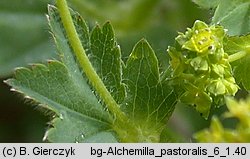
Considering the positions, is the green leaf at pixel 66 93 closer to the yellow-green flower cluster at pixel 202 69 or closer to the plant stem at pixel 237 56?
the yellow-green flower cluster at pixel 202 69

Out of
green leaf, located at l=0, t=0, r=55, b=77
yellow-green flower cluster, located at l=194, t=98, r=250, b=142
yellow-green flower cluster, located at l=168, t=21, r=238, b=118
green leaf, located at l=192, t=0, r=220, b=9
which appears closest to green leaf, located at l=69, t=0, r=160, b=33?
green leaf, located at l=0, t=0, r=55, b=77

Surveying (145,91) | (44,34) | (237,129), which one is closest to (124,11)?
(44,34)

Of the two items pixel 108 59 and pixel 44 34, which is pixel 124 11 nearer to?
pixel 44 34

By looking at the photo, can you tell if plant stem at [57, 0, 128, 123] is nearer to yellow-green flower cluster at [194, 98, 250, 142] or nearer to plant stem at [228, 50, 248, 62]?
plant stem at [228, 50, 248, 62]

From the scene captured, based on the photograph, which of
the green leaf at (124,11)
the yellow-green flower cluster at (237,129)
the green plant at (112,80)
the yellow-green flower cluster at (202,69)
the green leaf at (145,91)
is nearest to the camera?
the yellow-green flower cluster at (237,129)

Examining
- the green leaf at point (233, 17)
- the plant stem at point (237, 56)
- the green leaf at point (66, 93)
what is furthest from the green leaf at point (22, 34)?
the plant stem at point (237, 56)
